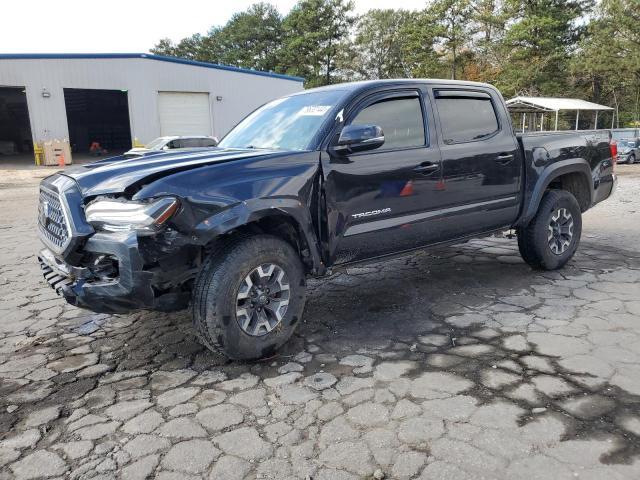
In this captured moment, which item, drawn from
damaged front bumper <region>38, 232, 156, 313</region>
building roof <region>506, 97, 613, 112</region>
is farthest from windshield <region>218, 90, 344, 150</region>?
building roof <region>506, 97, 613, 112</region>

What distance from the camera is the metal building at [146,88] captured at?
75.5 feet

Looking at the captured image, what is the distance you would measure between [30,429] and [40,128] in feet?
80.2

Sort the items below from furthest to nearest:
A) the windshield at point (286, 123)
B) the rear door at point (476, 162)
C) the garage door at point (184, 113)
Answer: the garage door at point (184, 113) → the rear door at point (476, 162) → the windshield at point (286, 123)

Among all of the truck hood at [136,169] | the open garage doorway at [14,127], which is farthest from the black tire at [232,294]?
the open garage doorway at [14,127]

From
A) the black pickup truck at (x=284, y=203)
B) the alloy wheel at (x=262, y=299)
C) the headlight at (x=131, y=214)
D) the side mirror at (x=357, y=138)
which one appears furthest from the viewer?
the side mirror at (x=357, y=138)

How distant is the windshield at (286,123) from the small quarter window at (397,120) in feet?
0.93

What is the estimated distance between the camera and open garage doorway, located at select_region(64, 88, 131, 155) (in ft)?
120

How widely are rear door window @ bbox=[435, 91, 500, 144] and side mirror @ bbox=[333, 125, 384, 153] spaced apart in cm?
98

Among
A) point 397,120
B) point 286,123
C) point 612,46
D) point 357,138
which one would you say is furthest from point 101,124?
point 357,138

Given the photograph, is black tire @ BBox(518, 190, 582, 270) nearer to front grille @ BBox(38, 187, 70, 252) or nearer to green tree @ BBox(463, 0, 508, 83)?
front grille @ BBox(38, 187, 70, 252)

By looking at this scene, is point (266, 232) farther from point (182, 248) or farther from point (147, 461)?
point (147, 461)

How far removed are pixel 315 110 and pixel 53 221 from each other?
79.5 inches

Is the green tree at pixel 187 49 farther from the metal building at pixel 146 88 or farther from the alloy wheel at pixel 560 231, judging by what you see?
the alloy wheel at pixel 560 231

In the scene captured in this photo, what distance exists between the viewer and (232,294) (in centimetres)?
310
